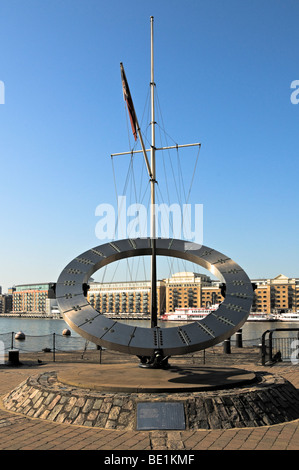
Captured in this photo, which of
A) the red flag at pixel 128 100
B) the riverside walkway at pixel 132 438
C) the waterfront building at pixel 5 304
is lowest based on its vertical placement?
the waterfront building at pixel 5 304

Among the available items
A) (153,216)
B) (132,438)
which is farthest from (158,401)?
(153,216)

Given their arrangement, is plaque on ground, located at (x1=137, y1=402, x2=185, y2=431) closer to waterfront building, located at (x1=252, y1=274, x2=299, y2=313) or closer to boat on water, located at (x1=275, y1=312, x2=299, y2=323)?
boat on water, located at (x1=275, y1=312, x2=299, y2=323)

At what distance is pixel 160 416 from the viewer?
7.46m

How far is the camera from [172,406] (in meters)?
7.68

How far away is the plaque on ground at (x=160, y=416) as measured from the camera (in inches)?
289

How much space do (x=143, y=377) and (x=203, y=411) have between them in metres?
2.16

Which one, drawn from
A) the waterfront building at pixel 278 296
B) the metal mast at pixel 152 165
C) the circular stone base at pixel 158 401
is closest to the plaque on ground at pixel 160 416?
the circular stone base at pixel 158 401

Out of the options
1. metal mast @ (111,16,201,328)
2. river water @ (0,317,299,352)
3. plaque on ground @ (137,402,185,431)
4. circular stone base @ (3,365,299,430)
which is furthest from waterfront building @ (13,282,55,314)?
plaque on ground @ (137,402,185,431)

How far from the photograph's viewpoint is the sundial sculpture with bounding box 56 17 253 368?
31.7 feet

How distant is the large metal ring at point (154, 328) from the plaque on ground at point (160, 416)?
1.88 meters

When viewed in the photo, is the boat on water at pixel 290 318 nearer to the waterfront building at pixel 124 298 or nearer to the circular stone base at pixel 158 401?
the waterfront building at pixel 124 298

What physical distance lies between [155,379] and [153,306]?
2.74 meters
